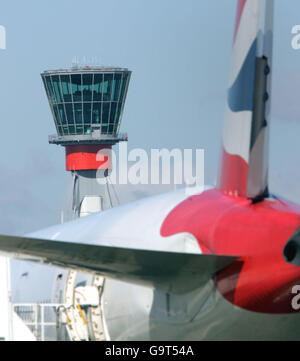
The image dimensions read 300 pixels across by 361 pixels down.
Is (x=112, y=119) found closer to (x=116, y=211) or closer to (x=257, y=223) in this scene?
(x=116, y=211)

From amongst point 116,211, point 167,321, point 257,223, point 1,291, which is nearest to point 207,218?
point 257,223

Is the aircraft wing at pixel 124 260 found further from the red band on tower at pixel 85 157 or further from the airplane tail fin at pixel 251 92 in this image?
the red band on tower at pixel 85 157

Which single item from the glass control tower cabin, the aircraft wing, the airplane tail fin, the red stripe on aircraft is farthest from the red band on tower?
the aircraft wing

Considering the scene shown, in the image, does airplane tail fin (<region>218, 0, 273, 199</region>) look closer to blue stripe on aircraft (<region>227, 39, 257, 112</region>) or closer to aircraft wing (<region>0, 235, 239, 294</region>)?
blue stripe on aircraft (<region>227, 39, 257, 112</region>)

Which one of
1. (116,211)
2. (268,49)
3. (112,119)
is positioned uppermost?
(268,49)

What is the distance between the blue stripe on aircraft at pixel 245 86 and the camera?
16.2 m

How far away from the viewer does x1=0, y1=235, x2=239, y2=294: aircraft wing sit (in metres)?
14.8

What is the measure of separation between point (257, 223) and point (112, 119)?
6238 cm

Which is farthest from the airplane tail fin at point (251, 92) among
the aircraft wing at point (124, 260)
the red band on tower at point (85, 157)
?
the red band on tower at point (85, 157)

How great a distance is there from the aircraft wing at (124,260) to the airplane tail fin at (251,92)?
5.70 ft

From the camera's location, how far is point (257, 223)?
52.3 ft

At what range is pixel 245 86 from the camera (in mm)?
16453

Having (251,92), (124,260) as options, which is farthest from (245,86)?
(124,260)
